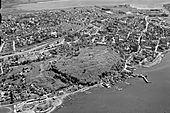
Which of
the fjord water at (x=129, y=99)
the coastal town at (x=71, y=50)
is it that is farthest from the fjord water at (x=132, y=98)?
the coastal town at (x=71, y=50)

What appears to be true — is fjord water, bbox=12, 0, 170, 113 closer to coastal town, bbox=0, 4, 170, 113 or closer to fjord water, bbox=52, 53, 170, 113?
fjord water, bbox=52, 53, 170, 113

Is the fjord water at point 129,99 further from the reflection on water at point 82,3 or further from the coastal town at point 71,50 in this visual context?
the reflection on water at point 82,3

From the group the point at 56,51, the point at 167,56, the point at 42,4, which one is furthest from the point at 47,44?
the point at 42,4

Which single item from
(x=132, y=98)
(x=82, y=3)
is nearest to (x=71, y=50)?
(x=132, y=98)

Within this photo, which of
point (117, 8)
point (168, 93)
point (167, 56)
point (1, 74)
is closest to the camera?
point (168, 93)

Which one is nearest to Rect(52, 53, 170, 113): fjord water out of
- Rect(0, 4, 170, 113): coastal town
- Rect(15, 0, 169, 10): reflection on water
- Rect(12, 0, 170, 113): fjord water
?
Rect(12, 0, 170, 113): fjord water

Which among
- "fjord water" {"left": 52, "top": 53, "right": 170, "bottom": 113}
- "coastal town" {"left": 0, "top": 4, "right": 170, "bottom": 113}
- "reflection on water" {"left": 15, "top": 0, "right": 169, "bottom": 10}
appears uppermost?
"reflection on water" {"left": 15, "top": 0, "right": 169, "bottom": 10}

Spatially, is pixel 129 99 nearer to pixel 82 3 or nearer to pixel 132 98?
pixel 132 98

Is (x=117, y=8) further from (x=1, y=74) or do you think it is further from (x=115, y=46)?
(x=1, y=74)
